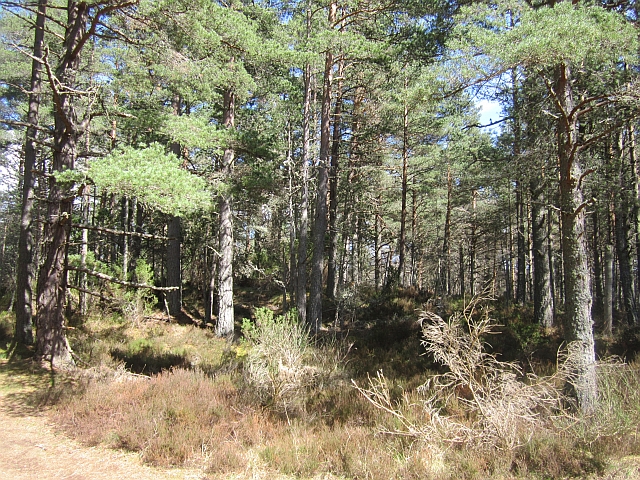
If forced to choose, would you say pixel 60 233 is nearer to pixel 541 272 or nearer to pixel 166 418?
pixel 166 418

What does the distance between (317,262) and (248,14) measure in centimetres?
770

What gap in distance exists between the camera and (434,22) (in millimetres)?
9789

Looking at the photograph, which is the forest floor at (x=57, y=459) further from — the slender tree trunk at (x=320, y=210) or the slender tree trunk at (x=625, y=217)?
the slender tree trunk at (x=625, y=217)

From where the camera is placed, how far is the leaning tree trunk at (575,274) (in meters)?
5.36

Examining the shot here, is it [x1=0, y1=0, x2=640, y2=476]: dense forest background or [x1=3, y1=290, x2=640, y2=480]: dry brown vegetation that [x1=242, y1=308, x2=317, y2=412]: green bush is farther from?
[x1=0, y1=0, x2=640, y2=476]: dense forest background

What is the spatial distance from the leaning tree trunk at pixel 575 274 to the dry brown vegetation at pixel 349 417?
0.30 metres

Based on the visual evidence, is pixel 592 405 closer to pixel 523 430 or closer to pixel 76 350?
pixel 523 430

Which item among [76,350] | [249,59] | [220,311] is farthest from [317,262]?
[76,350]

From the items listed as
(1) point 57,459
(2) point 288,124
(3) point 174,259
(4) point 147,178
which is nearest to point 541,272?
(2) point 288,124

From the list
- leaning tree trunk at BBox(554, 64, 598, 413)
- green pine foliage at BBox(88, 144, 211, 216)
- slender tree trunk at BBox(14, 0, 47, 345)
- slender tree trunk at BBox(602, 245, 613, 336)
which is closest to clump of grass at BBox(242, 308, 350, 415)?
green pine foliage at BBox(88, 144, 211, 216)

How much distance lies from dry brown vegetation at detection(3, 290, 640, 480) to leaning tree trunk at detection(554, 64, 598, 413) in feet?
1.00

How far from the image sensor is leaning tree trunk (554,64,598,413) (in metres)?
5.36

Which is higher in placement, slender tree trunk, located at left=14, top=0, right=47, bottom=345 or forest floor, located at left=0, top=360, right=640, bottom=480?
slender tree trunk, located at left=14, top=0, right=47, bottom=345

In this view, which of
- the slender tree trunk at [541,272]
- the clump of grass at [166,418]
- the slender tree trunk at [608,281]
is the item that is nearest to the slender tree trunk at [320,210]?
the clump of grass at [166,418]
